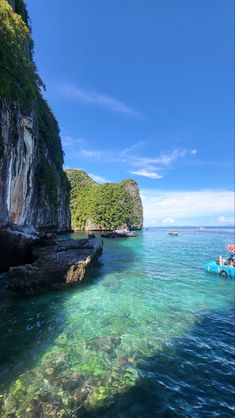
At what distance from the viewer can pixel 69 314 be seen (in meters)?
9.08

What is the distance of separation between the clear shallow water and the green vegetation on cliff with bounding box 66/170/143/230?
7188cm

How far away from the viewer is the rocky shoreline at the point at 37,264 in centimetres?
1141

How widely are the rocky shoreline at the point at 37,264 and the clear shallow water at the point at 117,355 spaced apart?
2.83 feet

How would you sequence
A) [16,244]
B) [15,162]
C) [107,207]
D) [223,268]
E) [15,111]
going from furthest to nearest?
[107,207] < [223,268] < [15,162] < [15,111] < [16,244]

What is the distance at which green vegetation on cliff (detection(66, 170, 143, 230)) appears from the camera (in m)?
83.8

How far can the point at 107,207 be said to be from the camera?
8419 centimetres

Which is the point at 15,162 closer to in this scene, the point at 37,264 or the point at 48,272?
the point at 37,264

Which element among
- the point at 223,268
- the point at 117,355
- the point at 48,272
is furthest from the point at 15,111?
the point at 223,268

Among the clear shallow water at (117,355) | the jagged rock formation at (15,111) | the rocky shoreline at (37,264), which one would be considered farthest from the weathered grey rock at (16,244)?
the clear shallow water at (117,355)

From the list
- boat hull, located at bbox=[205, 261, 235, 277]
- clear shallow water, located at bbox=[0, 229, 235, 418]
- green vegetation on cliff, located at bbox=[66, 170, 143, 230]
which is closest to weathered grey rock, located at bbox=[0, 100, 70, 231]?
clear shallow water, located at bbox=[0, 229, 235, 418]

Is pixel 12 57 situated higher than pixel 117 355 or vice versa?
pixel 12 57

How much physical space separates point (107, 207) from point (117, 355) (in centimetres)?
7802

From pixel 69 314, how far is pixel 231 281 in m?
11.8

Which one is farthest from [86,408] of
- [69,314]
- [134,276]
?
[134,276]
